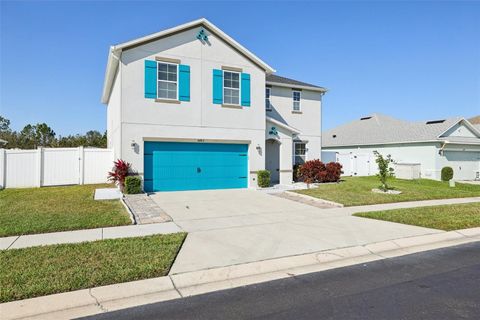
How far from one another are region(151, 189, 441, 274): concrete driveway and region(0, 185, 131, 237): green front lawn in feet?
6.17

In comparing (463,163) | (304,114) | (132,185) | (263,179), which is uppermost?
(304,114)

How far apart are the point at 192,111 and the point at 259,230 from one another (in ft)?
29.2

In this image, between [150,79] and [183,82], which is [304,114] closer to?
[183,82]

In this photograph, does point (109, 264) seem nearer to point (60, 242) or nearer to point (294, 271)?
point (60, 242)

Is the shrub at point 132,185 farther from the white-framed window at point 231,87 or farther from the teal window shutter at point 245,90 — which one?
the teal window shutter at point 245,90

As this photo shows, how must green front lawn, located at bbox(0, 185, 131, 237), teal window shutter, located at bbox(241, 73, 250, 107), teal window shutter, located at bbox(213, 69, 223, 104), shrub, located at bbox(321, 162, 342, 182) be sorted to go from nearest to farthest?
green front lawn, located at bbox(0, 185, 131, 237) → teal window shutter, located at bbox(213, 69, 223, 104) → teal window shutter, located at bbox(241, 73, 250, 107) → shrub, located at bbox(321, 162, 342, 182)

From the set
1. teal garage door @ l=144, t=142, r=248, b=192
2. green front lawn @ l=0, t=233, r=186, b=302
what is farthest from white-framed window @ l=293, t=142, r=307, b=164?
green front lawn @ l=0, t=233, r=186, b=302

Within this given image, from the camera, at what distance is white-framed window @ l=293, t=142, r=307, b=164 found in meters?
21.2

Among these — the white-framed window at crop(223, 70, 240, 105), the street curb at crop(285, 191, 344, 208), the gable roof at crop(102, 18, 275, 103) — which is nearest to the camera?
the street curb at crop(285, 191, 344, 208)

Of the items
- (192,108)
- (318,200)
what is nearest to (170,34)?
(192,108)

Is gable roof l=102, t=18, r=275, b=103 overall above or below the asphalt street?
above

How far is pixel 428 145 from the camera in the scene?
Result: 82.7ft

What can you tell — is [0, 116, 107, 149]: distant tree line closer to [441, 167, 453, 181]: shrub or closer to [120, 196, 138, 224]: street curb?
[120, 196, 138, 224]: street curb

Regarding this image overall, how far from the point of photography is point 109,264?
5324 mm
